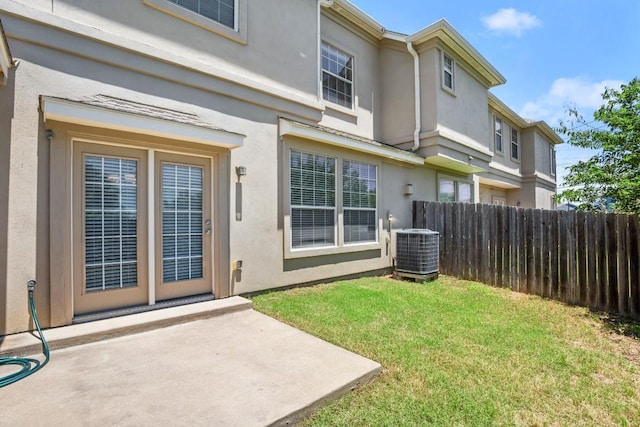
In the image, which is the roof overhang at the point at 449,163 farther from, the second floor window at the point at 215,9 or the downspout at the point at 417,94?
the second floor window at the point at 215,9

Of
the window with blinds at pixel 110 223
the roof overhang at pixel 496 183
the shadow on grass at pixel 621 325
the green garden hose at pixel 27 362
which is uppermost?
the roof overhang at pixel 496 183

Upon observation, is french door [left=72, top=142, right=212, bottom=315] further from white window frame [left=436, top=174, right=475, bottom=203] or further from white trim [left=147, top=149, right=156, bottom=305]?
white window frame [left=436, top=174, right=475, bottom=203]

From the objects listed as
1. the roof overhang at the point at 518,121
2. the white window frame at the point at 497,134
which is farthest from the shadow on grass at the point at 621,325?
the white window frame at the point at 497,134

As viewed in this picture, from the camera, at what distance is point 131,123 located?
4262 mm

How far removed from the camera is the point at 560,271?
21.6 feet

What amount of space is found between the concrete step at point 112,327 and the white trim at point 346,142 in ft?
11.3

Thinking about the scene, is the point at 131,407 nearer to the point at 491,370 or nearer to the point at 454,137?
the point at 491,370

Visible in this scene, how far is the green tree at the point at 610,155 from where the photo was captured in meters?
5.77

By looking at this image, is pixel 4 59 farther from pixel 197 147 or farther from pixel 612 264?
pixel 612 264

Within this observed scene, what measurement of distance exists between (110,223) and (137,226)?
13.3 inches

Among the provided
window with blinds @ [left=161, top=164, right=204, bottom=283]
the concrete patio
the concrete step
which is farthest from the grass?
window with blinds @ [left=161, top=164, right=204, bottom=283]

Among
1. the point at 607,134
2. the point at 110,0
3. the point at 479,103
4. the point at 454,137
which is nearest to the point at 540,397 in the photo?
the point at 607,134

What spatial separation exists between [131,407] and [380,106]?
932 cm

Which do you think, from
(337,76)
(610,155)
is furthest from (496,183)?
(337,76)
